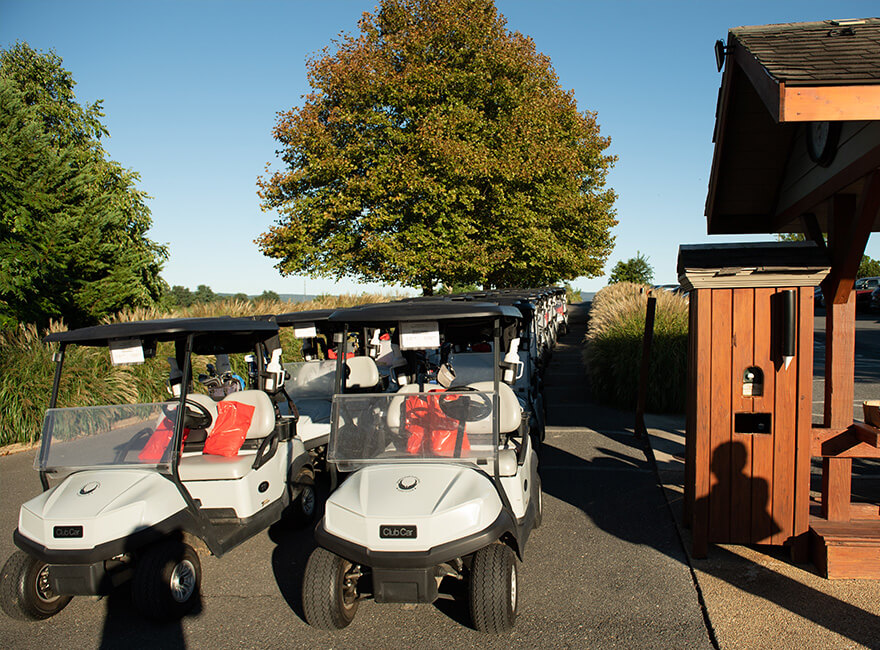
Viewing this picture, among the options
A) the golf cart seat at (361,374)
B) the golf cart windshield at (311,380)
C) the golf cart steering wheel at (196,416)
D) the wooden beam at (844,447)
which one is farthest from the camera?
the golf cart windshield at (311,380)

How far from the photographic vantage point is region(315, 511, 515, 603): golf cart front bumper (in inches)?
135

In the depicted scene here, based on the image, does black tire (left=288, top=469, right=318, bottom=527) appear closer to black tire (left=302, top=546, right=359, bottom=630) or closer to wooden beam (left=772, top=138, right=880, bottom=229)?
black tire (left=302, top=546, right=359, bottom=630)

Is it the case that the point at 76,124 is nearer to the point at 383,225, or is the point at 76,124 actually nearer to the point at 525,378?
the point at 383,225

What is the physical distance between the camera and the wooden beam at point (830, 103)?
3.42 meters

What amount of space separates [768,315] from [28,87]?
33810 millimetres

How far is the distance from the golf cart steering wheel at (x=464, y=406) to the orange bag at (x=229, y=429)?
1.94 meters

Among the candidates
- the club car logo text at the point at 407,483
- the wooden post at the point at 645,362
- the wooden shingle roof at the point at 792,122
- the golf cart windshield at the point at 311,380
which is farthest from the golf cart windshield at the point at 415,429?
the wooden post at the point at 645,362

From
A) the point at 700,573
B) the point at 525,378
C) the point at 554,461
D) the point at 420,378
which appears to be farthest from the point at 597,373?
the point at 700,573

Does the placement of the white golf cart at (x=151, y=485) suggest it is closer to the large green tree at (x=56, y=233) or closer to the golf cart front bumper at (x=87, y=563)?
the golf cart front bumper at (x=87, y=563)

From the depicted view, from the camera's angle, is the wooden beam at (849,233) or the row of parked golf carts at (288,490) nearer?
the row of parked golf carts at (288,490)

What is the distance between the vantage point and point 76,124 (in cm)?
3117

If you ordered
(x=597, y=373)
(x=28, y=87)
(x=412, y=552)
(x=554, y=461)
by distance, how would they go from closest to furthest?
(x=412, y=552), (x=554, y=461), (x=597, y=373), (x=28, y=87)

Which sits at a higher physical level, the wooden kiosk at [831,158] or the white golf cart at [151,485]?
the wooden kiosk at [831,158]

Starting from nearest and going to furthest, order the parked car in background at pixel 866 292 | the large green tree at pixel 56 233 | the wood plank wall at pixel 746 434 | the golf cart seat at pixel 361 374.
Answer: the wood plank wall at pixel 746 434, the golf cart seat at pixel 361 374, the large green tree at pixel 56 233, the parked car in background at pixel 866 292
